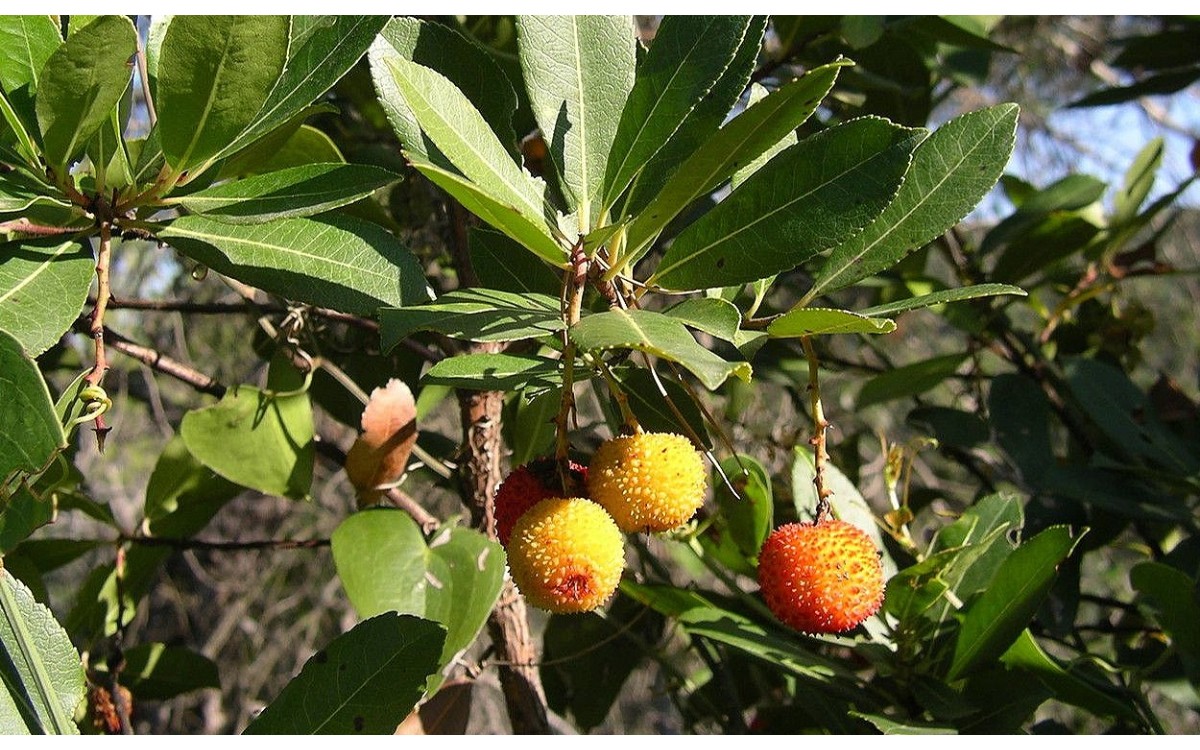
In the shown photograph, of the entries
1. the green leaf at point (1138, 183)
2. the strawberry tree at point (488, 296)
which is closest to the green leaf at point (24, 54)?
the strawberry tree at point (488, 296)

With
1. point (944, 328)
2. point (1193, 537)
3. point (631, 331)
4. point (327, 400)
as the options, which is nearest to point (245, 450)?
point (327, 400)

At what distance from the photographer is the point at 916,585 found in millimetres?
1211

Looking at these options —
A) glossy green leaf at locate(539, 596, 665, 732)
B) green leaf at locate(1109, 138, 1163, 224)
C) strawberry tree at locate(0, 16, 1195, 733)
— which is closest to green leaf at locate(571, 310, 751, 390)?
strawberry tree at locate(0, 16, 1195, 733)

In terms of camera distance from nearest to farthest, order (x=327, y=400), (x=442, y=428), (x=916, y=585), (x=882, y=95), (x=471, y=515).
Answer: (x=916, y=585) → (x=471, y=515) → (x=327, y=400) → (x=882, y=95) → (x=442, y=428)

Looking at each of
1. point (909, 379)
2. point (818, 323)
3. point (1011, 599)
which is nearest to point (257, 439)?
point (818, 323)

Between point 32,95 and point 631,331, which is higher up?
point 32,95

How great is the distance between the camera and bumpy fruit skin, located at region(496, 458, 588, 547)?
0.94 metres

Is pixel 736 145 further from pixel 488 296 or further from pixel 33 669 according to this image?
pixel 33 669

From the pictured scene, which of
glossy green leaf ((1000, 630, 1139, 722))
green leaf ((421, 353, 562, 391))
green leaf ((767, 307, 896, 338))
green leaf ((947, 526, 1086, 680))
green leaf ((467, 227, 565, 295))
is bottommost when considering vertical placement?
glossy green leaf ((1000, 630, 1139, 722))

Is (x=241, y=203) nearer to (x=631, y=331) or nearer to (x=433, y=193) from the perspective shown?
(x=631, y=331)

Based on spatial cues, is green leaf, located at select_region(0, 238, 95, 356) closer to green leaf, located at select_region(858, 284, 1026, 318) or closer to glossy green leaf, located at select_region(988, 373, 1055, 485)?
green leaf, located at select_region(858, 284, 1026, 318)

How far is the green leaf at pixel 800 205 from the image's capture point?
33.7 inches

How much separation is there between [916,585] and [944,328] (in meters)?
3.81

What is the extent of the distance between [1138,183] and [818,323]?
1.54 metres
